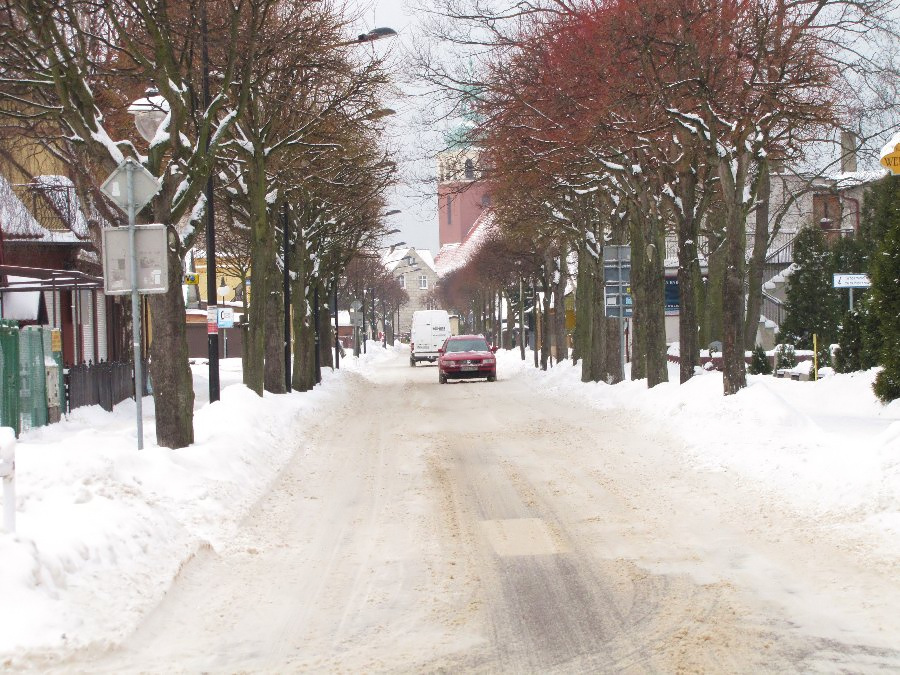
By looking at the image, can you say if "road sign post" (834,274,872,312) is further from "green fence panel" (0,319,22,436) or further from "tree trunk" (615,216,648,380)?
"green fence panel" (0,319,22,436)

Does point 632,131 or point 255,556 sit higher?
point 632,131

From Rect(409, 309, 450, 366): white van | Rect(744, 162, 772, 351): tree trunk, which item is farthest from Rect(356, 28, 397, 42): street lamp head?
Rect(409, 309, 450, 366): white van

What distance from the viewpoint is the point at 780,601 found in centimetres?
704

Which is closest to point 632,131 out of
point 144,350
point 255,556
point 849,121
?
point 849,121

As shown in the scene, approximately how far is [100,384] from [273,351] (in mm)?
4740

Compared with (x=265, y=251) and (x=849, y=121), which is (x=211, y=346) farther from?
(x=849, y=121)

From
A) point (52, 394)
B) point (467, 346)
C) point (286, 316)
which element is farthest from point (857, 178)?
point (467, 346)

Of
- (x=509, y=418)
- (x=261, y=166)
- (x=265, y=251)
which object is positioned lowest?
(x=509, y=418)

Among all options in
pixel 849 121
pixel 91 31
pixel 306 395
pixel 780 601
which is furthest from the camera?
pixel 306 395

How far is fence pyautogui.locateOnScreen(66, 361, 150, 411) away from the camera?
24.1 metres

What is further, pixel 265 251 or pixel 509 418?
pixel 265 251

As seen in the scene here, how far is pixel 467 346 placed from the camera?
4450cm

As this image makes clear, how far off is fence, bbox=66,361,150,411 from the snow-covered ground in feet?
11.1

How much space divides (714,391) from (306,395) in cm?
1346
